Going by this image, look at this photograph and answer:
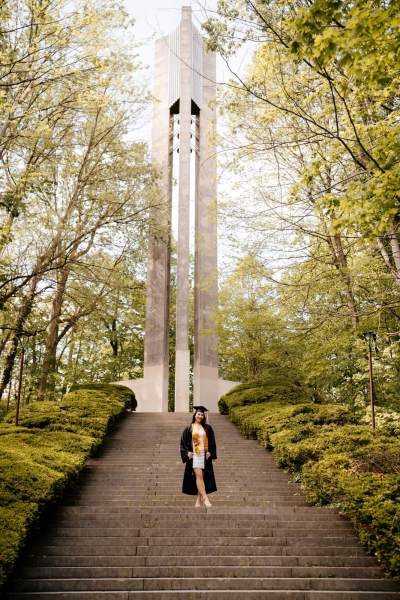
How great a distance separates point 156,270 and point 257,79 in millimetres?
12451

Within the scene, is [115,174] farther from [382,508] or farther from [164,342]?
[382,508]

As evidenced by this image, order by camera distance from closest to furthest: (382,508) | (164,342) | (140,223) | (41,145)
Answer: (382,508), (41,145), (140,223), (164,342)

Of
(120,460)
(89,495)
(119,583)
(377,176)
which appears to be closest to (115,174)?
(120,460)

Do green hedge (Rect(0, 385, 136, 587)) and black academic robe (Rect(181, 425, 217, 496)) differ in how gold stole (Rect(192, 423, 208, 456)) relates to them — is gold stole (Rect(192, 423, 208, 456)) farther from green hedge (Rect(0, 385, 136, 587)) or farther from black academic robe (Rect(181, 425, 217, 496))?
green hedge (Rect(0, 385, 136, 587))

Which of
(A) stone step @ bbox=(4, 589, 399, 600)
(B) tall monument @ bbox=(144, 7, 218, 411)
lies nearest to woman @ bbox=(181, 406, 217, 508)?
(A) stone step @ bbox=(4, 589, 399, 600)

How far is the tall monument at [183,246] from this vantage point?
59.6 ft

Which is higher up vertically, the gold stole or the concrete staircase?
the gold stole

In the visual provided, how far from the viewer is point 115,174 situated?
13945 millimetres

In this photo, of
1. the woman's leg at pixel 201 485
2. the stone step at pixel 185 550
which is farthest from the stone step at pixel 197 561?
the woman's leg at pixel 201 485

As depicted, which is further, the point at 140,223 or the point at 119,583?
the point at 140,223

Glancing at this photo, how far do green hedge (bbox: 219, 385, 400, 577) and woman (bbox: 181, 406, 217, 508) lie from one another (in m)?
1.67

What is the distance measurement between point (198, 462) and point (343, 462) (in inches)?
82.5

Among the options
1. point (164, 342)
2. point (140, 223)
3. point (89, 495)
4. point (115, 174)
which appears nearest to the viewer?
point (89, 495)

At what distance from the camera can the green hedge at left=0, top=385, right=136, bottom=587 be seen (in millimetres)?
4996
